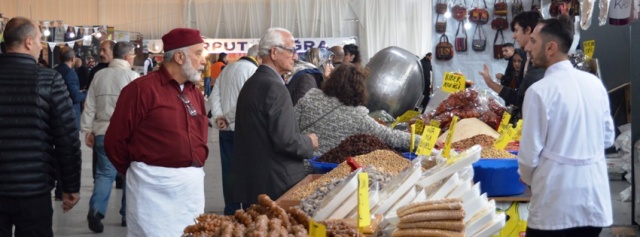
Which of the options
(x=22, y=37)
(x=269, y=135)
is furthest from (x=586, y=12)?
(x=22, y=37)

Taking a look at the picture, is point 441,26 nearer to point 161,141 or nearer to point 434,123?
point 434,123

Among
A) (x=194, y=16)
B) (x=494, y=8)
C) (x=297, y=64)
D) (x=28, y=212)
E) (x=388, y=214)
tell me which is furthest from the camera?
(x=194, y=16)

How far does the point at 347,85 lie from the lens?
6.16 m

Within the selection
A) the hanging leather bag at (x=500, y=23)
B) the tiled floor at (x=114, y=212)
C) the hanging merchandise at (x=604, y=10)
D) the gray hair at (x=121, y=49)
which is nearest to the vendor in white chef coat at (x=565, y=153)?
the tiled floor at (x=114, y=212)

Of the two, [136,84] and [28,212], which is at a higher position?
[136,84]

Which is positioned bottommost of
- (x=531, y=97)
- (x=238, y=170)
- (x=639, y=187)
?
(x=639, y=187)

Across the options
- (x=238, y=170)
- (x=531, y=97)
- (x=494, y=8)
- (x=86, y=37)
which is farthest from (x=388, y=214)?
(x=86, y=37)

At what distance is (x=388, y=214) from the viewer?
12.7ft

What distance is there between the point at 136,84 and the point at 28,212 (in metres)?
0.93

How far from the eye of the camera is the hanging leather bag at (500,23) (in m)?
16.2

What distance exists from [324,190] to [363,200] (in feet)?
3.50

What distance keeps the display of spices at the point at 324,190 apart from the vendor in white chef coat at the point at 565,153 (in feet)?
2.28

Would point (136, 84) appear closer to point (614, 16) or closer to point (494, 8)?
point (614, 16)

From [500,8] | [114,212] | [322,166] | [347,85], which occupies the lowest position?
[114,212]
